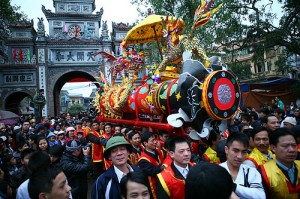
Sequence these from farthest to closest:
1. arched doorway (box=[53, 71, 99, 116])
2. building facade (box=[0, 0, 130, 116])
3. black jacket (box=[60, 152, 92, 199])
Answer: arched doorway (box=[53, 71, 99, 116]), building facade (box=[0, 0, 130, 116]), black jacket (box=[60, 152, 92, 199])

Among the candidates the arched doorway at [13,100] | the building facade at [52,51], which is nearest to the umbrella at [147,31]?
the building facade at [52,51]

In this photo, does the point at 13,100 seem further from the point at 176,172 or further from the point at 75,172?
the point at 176,172

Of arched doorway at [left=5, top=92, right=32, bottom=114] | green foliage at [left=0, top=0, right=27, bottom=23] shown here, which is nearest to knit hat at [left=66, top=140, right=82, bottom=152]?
green foliage at [left=0, top=0, right=27, bottom=23]

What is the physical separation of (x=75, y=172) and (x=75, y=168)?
6 cm

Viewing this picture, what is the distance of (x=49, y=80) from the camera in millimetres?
22391

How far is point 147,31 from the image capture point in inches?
287

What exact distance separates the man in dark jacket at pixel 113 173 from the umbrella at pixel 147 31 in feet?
14.7

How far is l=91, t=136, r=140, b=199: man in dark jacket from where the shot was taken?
2.46m

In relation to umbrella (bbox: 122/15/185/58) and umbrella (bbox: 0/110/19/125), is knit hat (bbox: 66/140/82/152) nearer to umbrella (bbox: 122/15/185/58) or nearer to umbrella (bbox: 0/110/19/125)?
umbrella (bbox: 122/15/185/58)

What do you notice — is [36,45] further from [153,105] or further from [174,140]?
[174,140]

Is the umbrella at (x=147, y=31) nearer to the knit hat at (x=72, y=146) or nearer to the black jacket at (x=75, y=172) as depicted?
the knit hat at (x=72, y=146)

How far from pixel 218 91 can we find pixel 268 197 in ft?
7.13

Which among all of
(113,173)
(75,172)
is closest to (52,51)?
(75,172)

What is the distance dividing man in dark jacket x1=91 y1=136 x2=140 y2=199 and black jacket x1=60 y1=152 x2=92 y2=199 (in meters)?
1.05
